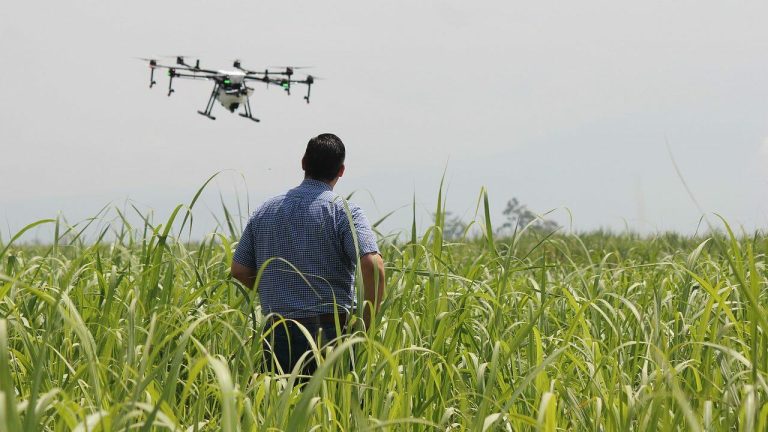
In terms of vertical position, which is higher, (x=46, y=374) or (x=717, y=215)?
(x=717, y=215)

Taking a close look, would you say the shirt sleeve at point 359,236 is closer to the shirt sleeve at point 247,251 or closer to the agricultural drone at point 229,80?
the shirt sleeve at point 247,251

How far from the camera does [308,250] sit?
4.12 metres

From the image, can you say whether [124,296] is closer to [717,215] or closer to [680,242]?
[717,215]

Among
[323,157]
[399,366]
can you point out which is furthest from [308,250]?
[399,366]

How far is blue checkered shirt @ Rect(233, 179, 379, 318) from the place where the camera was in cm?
412

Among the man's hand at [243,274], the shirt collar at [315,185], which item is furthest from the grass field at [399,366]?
the shirt collar at [315,185]

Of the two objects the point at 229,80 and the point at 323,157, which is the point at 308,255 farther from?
the point at 229,80

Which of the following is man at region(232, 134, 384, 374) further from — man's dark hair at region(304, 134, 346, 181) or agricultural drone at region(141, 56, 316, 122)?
agricultural drone at region(141, 56, 316, 122)

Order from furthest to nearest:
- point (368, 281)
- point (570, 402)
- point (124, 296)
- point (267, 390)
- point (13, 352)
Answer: point (368, 281) → point (124, 296) → point (13, 352) → point (570, 402) → point (267, 390)

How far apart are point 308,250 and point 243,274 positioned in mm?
373

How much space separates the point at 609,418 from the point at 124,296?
209 cm

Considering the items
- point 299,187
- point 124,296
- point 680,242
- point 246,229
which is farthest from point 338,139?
point 680,242

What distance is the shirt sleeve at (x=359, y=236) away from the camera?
399cm

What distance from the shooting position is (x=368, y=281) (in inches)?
157
